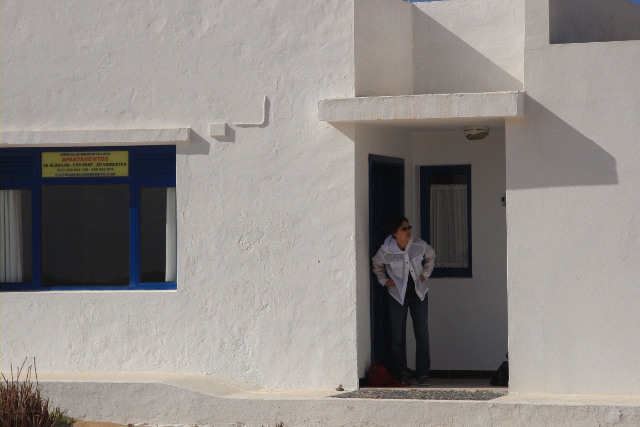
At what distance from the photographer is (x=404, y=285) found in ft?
40.7

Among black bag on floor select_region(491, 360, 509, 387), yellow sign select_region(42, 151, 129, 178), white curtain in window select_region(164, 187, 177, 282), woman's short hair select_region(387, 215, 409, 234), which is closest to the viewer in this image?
black bag on floor select_region(491, 360, 509, 387)

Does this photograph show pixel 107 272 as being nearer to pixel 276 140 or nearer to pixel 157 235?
pixel 157 235

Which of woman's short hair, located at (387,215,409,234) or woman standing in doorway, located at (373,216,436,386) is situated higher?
woman's short hair, located at (387,215,409,234)

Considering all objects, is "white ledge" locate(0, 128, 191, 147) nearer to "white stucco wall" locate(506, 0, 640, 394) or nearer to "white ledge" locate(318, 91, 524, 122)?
"white ledge" locate(318, 91, 524, 122)

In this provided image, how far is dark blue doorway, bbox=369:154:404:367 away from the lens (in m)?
12.4

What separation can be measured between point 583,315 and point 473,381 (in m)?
2.22

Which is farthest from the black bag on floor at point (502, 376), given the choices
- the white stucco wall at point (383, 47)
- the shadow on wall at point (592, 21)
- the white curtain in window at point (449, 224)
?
the shadow on wall at point (592, 21)

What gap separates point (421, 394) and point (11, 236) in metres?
5.10

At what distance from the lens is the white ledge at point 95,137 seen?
1237 centimetres

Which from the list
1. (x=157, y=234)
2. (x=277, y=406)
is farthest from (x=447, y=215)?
(x=277, y=406)

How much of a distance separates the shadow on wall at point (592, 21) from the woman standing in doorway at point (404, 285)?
2546 mm

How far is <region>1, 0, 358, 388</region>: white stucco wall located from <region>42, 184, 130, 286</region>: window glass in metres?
0.37

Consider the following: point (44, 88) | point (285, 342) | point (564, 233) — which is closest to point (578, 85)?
point (564, 233)

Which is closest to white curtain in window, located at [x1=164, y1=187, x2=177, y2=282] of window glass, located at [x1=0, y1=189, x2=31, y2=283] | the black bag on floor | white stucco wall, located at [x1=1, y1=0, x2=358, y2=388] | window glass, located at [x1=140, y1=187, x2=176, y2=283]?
window glass, located at [x1=140, y1=187, x2=176, y2=283]
